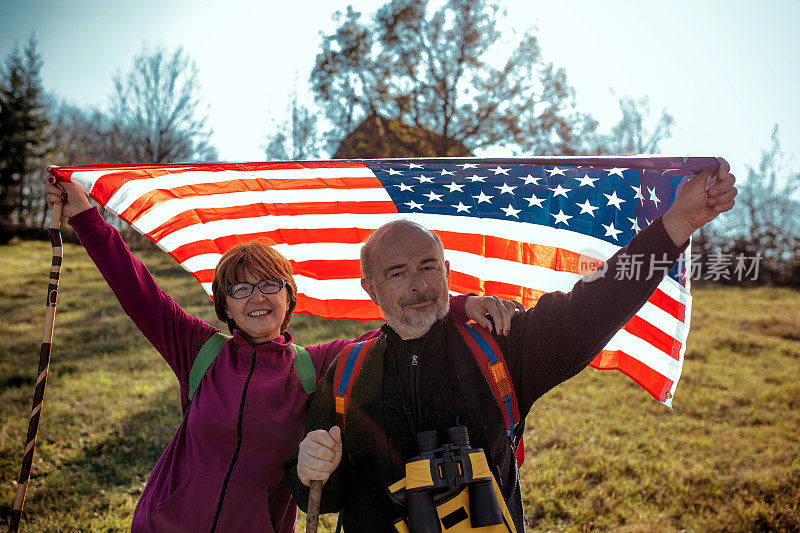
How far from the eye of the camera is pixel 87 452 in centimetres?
580

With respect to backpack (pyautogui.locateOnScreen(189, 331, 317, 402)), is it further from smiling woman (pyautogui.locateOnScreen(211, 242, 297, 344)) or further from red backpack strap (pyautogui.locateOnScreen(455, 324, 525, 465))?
red backpack strap (pyautogui.locateOnScreen(455, 324, 525, 465))

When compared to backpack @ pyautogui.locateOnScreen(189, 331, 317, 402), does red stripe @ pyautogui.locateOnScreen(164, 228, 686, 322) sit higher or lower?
higher

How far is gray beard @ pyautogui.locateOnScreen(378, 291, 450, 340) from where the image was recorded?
2426 mm

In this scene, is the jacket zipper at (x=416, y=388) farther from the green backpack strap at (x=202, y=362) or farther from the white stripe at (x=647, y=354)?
the white stripe at (x=647, y=354)

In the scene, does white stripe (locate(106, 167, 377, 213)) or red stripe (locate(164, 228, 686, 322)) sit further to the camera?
Answer: red stripe (locate(164, 228, 686, 322))

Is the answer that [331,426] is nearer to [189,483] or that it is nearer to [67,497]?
[189,483]

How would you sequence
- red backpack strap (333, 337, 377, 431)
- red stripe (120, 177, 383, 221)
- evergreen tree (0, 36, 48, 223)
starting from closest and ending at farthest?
red backpack strap (333, 337, 377, 431) → red stripe (120, 177, 383, 221) → evergreen tree (0, 36, 48, 223)

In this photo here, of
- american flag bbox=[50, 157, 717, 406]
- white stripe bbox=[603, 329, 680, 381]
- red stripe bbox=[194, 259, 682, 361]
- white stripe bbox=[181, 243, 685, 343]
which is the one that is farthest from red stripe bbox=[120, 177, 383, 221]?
white stripe bbox=[603, 329, 680, 381]

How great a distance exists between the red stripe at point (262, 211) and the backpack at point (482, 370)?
1.43 meters

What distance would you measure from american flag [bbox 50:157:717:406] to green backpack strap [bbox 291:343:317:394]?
3.02ft

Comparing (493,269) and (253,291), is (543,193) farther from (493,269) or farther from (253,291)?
(253,291)

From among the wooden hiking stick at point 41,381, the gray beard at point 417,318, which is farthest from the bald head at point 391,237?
the wooden hiking stick at point 41,381

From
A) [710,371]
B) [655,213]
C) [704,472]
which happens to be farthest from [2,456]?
[710,371]

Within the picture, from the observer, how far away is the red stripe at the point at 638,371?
10.3 feet
